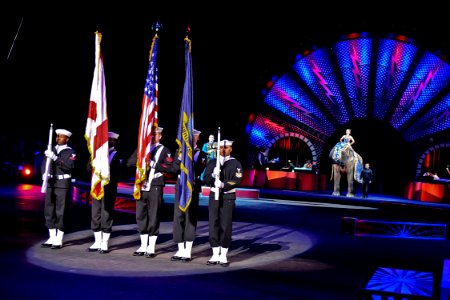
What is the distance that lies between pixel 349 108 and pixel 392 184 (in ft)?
15.2

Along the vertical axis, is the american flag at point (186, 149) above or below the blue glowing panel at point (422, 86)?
below

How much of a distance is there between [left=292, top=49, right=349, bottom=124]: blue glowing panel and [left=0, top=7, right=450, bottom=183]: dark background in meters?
0.72

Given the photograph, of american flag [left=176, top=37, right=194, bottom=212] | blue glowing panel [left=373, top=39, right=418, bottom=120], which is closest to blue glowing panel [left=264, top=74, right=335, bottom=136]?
blue glowing panel [left=373, top=39, right=418, bottom=120]

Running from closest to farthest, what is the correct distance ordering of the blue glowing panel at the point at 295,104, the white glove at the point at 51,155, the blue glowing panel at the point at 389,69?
the white glove at the point at 51,155
the blue glowing panel at the point at 389,69
the blue glowing panel at the point at 295,104

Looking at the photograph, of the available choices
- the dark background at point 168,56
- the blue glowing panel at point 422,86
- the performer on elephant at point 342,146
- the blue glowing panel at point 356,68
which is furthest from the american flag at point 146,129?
the blue glowing panel at point 422,86

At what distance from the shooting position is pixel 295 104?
27.5m

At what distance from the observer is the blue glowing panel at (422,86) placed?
24891 mm

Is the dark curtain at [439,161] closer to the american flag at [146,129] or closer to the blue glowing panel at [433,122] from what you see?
the blue glowing panel at [433,122]

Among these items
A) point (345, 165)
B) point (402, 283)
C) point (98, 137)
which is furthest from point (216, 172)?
point (345, 165)

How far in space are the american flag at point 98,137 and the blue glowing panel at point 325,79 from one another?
62.8ft

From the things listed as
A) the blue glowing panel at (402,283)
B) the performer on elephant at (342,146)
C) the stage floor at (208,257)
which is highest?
the performer on elephant at (342,146)

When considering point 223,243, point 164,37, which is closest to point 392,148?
point 164,37

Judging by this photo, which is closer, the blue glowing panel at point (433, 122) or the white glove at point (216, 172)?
the white glove at point (216, 172)

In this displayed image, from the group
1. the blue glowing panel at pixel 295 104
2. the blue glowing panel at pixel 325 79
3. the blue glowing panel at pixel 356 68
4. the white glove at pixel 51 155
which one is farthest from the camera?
the blue glowing panel at pixel 295 104
